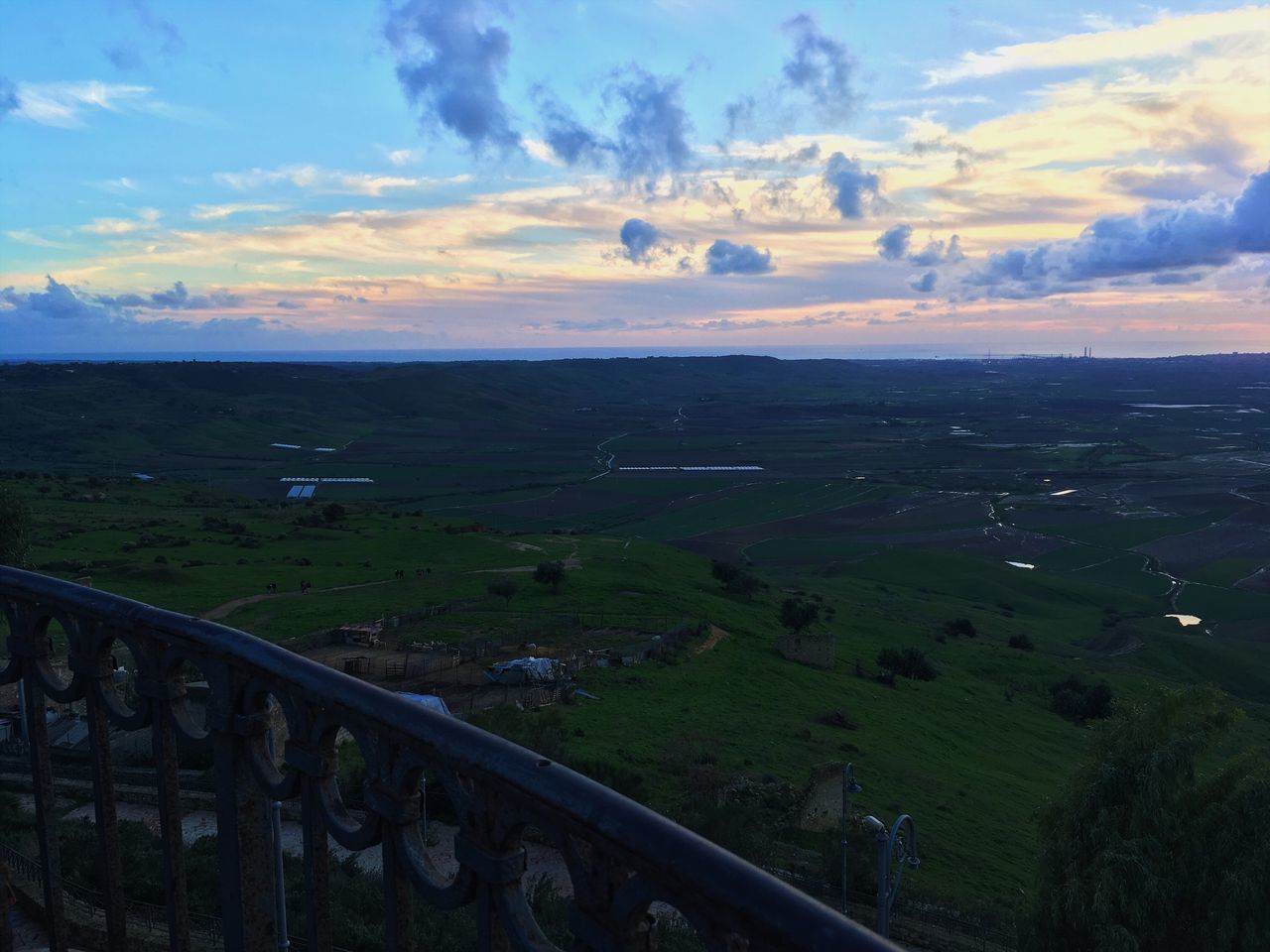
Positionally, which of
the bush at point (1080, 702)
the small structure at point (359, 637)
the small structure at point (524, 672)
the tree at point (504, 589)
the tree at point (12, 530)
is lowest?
the bush at point (1080, 702)

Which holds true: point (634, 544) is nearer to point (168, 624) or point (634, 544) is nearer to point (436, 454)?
point (168, 624)

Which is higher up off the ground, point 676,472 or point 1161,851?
point 1161,851

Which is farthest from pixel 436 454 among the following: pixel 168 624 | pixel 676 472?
pixel 168 624

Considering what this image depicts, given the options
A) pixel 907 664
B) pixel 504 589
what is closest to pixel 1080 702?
pixel 907 664

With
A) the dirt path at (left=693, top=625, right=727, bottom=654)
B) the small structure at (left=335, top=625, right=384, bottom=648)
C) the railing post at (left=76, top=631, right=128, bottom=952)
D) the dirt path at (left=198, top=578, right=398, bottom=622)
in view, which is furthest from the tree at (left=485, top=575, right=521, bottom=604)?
the railing post at (left=76, top=631, right=128, bottom=952)

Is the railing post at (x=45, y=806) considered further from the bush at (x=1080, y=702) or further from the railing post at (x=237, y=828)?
the bush at (x=1080, y=702)

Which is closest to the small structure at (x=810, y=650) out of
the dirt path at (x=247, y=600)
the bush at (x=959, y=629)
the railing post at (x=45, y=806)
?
the bush at (x=959, y=629)
